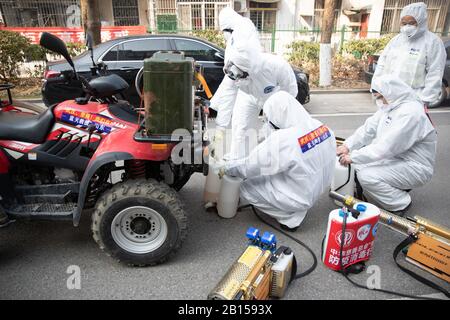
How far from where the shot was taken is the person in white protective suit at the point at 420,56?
3.87m

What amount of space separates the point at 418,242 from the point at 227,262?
1.45 metres

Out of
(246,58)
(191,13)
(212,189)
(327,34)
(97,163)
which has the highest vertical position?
(191,13)

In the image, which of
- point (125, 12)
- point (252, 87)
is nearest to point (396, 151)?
point (252, 87)

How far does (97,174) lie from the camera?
8.73 ft

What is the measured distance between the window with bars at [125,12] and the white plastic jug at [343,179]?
15.8m

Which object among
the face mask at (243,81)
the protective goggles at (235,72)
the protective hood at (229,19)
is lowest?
the face mask at (243,81)

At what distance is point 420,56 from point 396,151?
1.50 meters

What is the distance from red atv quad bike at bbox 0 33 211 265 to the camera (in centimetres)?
245

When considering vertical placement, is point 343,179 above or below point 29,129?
below

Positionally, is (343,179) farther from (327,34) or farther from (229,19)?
(327,34)

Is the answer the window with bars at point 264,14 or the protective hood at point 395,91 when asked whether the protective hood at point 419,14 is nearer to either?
the protective hood at point 395,91

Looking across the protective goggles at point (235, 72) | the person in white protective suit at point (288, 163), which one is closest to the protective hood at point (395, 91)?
the person in white protective suit at point (288, 163)
